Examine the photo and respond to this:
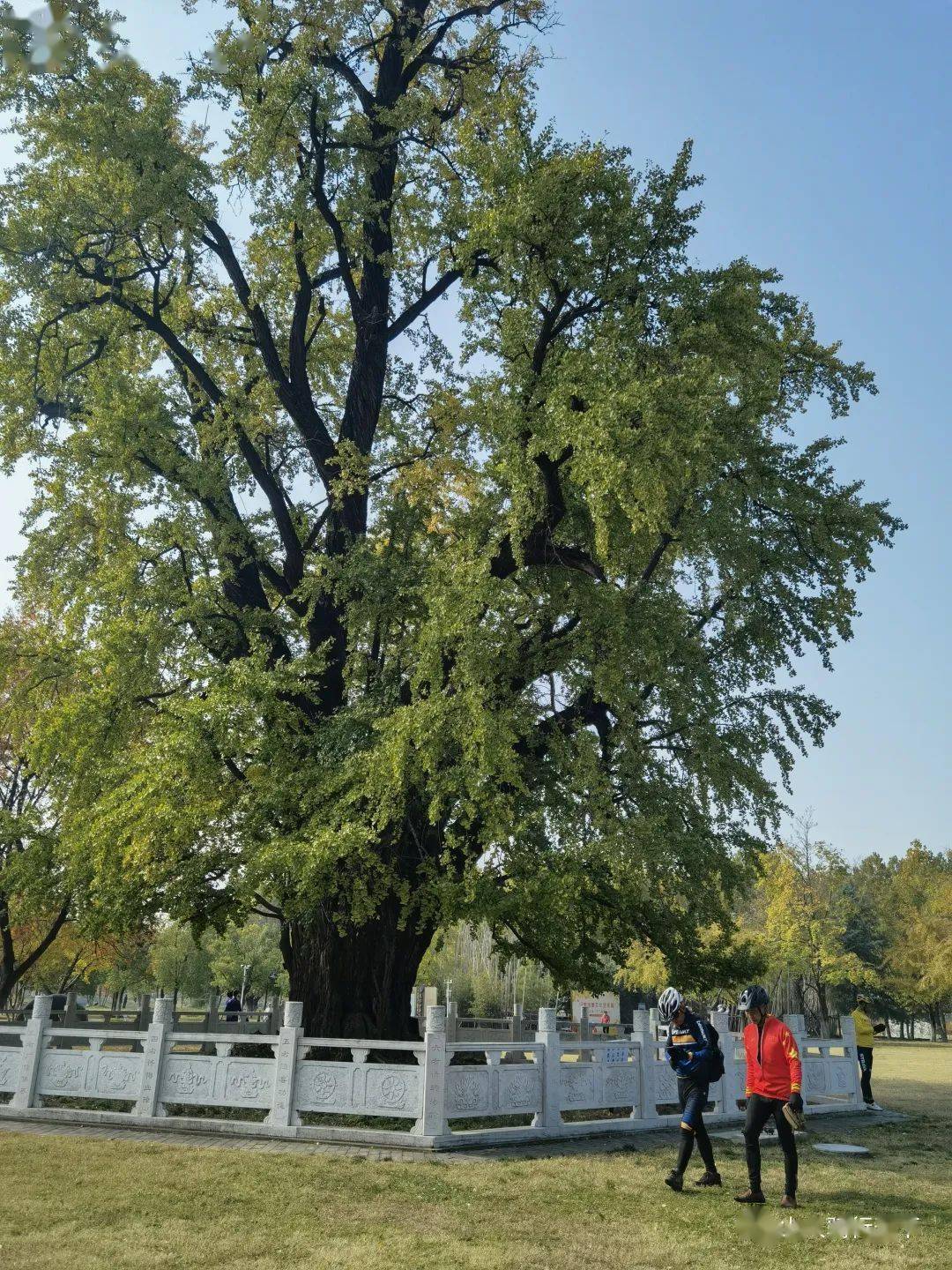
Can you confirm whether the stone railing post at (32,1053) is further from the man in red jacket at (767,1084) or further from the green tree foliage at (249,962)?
the green tree foliage at (249,962)

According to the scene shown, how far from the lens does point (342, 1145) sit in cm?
A: 1134

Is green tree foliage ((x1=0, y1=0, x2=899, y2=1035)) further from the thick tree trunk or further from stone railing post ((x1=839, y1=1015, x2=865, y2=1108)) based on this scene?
stone railing post ((x1=839, y1=1015, x2=865, y2=1108))

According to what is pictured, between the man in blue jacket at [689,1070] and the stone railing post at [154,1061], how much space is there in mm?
6847

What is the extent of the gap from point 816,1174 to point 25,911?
12.1 meters

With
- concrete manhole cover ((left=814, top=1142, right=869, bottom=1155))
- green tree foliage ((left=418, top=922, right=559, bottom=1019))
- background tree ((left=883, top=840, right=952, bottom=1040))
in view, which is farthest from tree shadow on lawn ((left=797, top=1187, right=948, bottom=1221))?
background tree ((left=883, top=840, right=952, bottom=1040))

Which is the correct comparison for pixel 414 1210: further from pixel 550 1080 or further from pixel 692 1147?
pixel 550 1080

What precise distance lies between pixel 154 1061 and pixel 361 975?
3.45 meters

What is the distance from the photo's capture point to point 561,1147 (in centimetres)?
1179

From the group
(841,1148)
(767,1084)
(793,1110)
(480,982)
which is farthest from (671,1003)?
(480,982)

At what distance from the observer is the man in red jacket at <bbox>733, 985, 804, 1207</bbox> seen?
8328 mm

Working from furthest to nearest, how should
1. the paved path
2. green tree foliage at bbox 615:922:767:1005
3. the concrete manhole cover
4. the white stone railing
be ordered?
green tree foliage at bbox 615:922:767:1005, the concrete manhole cover, the white stone railing, the paved path

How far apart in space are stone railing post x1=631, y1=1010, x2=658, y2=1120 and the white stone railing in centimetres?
2

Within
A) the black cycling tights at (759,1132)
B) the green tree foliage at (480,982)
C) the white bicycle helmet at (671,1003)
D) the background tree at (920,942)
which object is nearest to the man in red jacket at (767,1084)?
the black cycling tights at (759,1132)

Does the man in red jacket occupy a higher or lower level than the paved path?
higher
